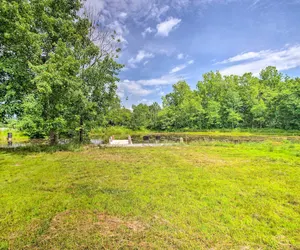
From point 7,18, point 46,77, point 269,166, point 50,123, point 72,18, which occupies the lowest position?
point 269,166

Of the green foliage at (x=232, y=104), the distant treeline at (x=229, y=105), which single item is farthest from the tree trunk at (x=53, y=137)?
the green foliage at (x=232, y=104)

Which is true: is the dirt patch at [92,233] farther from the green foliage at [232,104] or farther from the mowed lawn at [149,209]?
the green foliage at [232,104]

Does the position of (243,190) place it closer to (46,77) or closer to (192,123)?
(46,77)

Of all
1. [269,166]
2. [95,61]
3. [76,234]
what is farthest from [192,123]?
[76,234]

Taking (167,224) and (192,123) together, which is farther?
(192,123)

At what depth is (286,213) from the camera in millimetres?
3535

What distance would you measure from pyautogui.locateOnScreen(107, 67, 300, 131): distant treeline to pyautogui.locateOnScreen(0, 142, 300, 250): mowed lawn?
29099mm

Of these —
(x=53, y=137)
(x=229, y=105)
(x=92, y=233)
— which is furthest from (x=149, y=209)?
(x=229, y=105)

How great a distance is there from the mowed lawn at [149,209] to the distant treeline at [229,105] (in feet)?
95.5

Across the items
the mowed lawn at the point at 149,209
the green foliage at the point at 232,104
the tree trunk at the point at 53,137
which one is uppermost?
the green foliage at the point at 232,104

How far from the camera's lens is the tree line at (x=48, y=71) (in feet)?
27.5

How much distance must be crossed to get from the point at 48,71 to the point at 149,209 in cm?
905

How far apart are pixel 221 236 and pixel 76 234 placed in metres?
2.38

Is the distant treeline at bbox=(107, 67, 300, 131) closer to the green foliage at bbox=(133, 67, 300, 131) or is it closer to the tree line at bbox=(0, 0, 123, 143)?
the green foliage at bbox=(133, 67, 300, 131)
